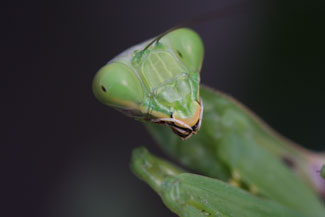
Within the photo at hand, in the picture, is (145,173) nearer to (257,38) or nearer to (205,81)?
(257,38)

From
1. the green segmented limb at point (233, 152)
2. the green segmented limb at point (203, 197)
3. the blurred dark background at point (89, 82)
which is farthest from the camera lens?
the blurred dark background at point (89, 82)

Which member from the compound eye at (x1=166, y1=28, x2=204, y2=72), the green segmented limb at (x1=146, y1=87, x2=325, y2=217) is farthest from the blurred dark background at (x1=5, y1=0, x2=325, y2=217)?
the compound eye at (x1=166, y1=28, x2=204, y2=72)

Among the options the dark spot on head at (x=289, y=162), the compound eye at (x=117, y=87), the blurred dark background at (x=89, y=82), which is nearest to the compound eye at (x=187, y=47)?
the compound eye at (x=117, y=87)

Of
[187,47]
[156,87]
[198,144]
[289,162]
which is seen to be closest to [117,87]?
[156,87]

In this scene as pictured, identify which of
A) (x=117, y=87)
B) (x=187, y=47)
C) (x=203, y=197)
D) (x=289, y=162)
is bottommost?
(x=203, y=197)

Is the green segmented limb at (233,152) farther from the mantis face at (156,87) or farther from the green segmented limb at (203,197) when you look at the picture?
the mantis face at (156,87)

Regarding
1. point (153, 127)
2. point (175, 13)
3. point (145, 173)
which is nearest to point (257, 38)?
point (175, 13)

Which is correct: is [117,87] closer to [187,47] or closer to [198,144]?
[187,47]
